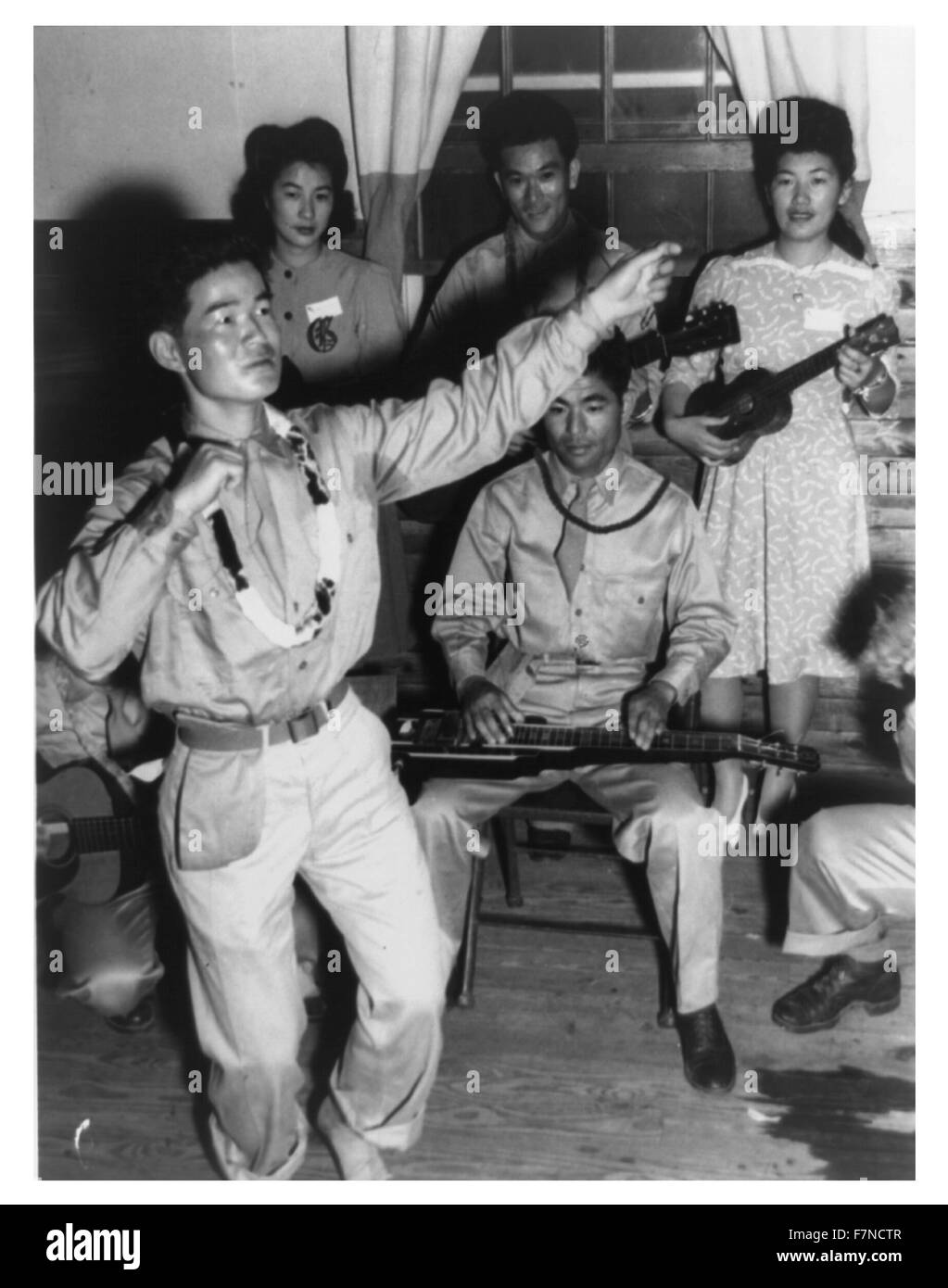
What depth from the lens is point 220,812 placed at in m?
2.30

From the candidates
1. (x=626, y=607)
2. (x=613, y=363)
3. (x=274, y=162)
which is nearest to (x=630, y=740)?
(x=626, y=607)

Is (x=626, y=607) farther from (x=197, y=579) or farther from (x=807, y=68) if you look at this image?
(x=807, y=68)

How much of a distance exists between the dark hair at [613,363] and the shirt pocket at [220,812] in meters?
1.22

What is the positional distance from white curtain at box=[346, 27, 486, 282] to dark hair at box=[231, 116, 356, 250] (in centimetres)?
9

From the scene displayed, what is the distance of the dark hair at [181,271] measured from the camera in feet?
7.37

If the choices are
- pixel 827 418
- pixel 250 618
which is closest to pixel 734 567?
pixel 827 418

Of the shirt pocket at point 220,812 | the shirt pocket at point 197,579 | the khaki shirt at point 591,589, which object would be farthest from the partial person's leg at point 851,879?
the shirt pocket at point 197,579

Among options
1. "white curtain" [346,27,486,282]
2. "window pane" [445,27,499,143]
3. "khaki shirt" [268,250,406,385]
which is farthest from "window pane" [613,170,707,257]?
"khaki shirt" [268,250,406,385]

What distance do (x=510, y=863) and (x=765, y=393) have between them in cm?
136

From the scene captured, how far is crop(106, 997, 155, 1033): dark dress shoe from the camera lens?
2.96 meters

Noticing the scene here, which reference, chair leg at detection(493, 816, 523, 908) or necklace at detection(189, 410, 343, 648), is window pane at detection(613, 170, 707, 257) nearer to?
necklace at detection(189, 410, 343, 648)

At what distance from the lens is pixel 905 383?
3.53m
